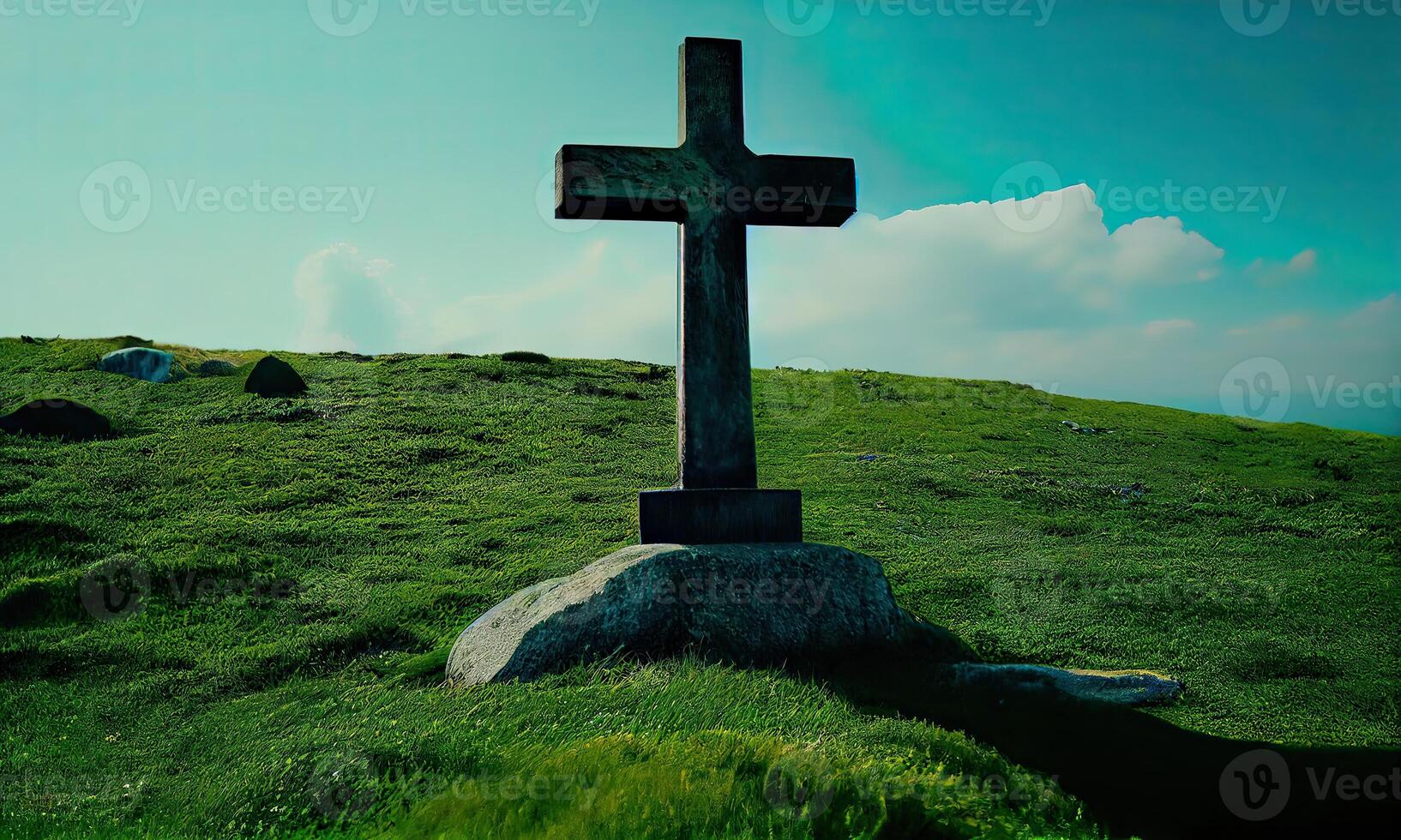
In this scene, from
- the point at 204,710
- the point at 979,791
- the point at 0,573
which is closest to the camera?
the point at 979,791

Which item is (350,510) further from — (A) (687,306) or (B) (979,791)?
(B) (979,791)

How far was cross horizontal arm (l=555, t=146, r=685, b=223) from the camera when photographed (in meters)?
7.21

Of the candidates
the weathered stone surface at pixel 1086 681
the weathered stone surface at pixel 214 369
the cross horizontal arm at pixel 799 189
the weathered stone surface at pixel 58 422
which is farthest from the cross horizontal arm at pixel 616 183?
the weathered stone surface at pixel 214 369

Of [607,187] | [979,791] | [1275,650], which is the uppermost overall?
[607,187]

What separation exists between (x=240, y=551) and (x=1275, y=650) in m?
12.1

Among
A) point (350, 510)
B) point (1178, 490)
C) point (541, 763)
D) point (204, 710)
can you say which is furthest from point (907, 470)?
point (541, 763)

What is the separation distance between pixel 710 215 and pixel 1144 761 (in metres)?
5.31

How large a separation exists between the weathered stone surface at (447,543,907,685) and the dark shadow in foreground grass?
33 centimetres

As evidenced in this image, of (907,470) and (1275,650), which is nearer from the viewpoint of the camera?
(1275,650)

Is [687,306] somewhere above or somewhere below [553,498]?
above

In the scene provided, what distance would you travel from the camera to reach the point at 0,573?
996 cm

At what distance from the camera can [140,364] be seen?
72.6ft

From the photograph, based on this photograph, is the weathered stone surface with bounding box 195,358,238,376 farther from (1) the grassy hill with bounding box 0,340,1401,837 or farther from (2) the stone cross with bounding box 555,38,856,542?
(2) the stone cross with bounding box 555,38,856,542

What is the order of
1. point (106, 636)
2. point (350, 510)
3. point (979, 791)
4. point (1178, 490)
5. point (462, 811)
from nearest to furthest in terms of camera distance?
point (462, 811) < point (979, 791) < point (106, 636) < point (350, 510) < point (1178, 490)
